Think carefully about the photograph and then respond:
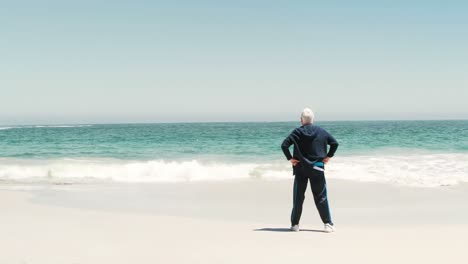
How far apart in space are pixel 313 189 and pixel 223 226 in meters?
1.35

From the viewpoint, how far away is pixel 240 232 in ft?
18.7

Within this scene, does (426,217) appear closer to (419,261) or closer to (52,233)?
(419,261)

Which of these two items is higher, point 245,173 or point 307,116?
point 307,116

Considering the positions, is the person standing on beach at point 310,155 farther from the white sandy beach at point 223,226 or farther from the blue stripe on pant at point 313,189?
the white sandy beach at point 223,226

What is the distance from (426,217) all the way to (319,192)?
223 cm

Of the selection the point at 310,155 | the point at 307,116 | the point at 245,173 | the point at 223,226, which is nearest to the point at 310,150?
the point at 310,155

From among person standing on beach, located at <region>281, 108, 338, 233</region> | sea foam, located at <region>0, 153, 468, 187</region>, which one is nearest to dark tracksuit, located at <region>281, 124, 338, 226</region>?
person standing on beach, located at <region>281, 108, 338, 233</region>

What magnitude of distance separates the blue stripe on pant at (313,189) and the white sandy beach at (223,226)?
0.26 metres

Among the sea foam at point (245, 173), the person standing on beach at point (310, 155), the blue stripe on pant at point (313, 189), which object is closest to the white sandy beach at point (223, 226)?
the blue stripe on pant at point (313, 189)

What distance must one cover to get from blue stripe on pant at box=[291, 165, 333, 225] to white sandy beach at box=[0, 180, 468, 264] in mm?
259

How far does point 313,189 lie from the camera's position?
5.71m

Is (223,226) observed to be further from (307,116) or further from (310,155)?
(307,116)

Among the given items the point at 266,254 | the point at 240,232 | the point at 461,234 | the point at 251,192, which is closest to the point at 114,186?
the point at 251,192

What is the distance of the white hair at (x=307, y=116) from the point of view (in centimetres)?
567
